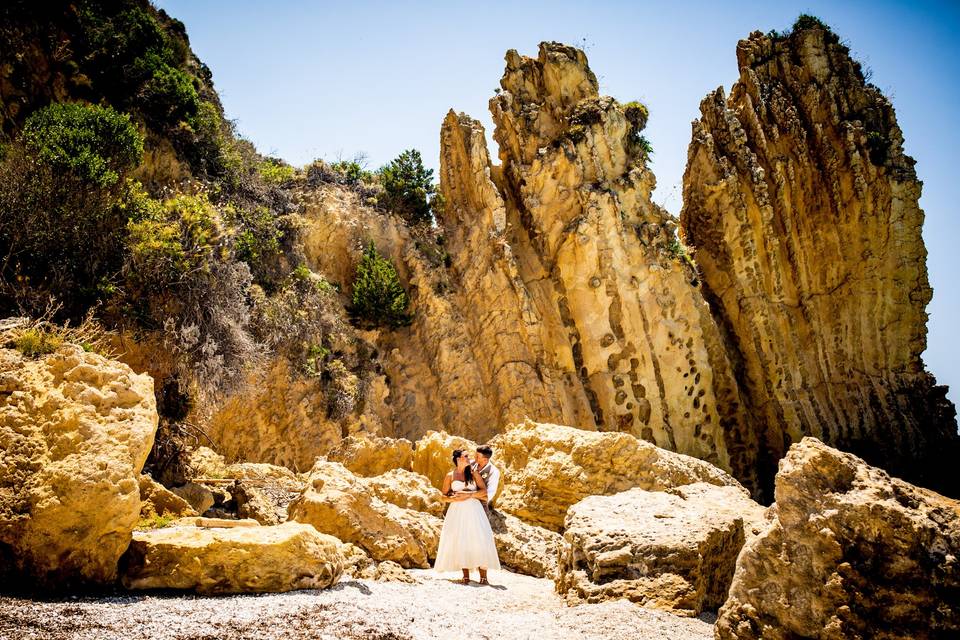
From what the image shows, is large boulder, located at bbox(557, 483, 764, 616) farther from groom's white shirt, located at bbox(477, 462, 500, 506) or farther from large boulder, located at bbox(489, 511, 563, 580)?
large boulder, located at bbox(489, 511, 563, 580)

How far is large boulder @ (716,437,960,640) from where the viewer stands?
4520 mm

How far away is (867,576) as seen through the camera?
15.4ft

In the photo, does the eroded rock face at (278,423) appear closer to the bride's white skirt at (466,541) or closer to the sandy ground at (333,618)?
the bride's white skirt at (466,541)

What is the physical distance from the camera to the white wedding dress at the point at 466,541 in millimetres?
8445

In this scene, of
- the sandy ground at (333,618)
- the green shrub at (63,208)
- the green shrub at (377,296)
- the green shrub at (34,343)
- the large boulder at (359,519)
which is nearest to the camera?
the sandy ground at (333,618)

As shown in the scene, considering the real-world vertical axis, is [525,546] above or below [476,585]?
above

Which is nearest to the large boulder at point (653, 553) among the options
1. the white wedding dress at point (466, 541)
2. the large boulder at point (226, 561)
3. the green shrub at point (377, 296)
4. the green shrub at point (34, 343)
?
the white wedding dress at point (466, 541)

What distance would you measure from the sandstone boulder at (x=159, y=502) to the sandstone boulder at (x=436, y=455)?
4.84 meters

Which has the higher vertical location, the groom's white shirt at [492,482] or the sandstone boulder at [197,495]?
the groom's white shirt at [492,482]

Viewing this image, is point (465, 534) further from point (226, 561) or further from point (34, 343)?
point (34, 343)

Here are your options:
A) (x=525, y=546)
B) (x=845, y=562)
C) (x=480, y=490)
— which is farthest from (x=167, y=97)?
(x=845, y=562)

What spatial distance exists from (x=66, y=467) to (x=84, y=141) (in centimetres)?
899

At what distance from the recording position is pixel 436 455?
12555 mm

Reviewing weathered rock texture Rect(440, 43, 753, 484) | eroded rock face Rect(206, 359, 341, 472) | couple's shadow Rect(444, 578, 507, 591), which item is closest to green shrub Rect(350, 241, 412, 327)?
weathered rock texture Rect(440, 43, 753, 484)
